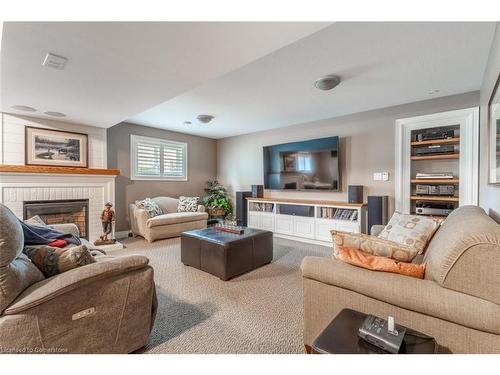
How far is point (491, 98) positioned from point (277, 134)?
3.41 m

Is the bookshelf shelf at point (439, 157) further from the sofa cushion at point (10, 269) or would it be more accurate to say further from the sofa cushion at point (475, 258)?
the sofa cushion at point (10, 269)

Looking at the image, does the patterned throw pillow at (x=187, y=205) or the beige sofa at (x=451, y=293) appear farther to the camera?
the patterned throw pillow at (x=187, y=205)

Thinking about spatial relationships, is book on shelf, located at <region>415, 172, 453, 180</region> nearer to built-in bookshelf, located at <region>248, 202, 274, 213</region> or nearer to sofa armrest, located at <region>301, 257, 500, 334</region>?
built-in bookshelf, located at <region>248, 202, 274, 213</region>

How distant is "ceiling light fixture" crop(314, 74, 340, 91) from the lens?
2561mm

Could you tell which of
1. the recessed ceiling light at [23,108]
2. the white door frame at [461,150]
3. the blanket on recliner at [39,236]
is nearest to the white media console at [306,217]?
the white door frame at [461,150]

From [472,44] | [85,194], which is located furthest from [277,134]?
[85,194]

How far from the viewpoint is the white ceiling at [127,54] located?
1436 mm

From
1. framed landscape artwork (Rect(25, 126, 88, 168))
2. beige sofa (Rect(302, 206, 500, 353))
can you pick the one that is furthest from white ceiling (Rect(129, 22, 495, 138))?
beige sofa (Rect(302, 206, 500, 353))

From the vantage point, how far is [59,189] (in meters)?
3.59

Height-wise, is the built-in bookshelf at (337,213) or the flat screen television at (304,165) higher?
the flat screen television at (304,165)

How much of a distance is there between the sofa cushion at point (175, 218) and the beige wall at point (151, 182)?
0.95 m

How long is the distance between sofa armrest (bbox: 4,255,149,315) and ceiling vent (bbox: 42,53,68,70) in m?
1.64

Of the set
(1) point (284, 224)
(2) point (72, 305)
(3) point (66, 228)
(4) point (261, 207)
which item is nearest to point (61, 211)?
(3) point (66, 228)
